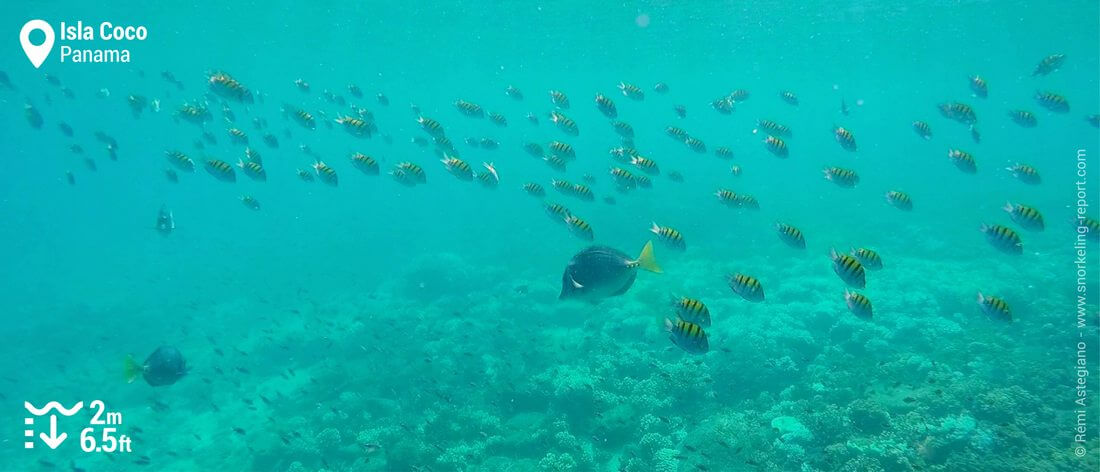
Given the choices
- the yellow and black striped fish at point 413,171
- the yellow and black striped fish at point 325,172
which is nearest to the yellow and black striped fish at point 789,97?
the yellow and black striped fish at point 413,171

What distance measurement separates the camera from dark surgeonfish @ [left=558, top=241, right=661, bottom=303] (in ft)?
13.3

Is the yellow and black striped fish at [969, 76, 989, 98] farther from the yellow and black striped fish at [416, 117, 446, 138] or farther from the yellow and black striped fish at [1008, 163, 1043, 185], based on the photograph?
the yellow and black striped fish at [416, 117, 446, 138]

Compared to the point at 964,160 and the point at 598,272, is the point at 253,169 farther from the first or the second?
the point at 964,160

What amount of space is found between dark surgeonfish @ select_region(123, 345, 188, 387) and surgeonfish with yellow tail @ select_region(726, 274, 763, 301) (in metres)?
7.13

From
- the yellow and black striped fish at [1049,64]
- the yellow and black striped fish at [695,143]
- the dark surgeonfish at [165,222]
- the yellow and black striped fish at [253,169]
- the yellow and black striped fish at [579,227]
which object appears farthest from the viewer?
the yellow and black striped fish at [695,143]

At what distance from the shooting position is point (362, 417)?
12.2 metres

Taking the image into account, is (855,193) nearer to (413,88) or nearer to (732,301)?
(732,301)

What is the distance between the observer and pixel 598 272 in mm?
4066

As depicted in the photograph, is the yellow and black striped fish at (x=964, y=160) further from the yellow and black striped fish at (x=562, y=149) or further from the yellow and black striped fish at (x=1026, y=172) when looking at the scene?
the yellow and black striped fish at (x=562, y=149)

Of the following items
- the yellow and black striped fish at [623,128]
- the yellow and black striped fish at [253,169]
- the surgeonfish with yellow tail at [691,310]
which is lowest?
the surgeonfish with yellow tail at [691,310]

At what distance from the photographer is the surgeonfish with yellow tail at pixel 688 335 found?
17.4 feet

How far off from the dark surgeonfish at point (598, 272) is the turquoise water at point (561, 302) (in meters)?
5.75

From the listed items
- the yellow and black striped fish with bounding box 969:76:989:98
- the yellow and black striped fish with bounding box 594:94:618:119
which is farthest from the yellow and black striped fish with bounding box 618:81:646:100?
the yellow and black striped fish with bounding box 969:76:989:98

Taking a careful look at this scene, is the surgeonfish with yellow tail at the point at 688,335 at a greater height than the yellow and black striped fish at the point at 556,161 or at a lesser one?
lesser
